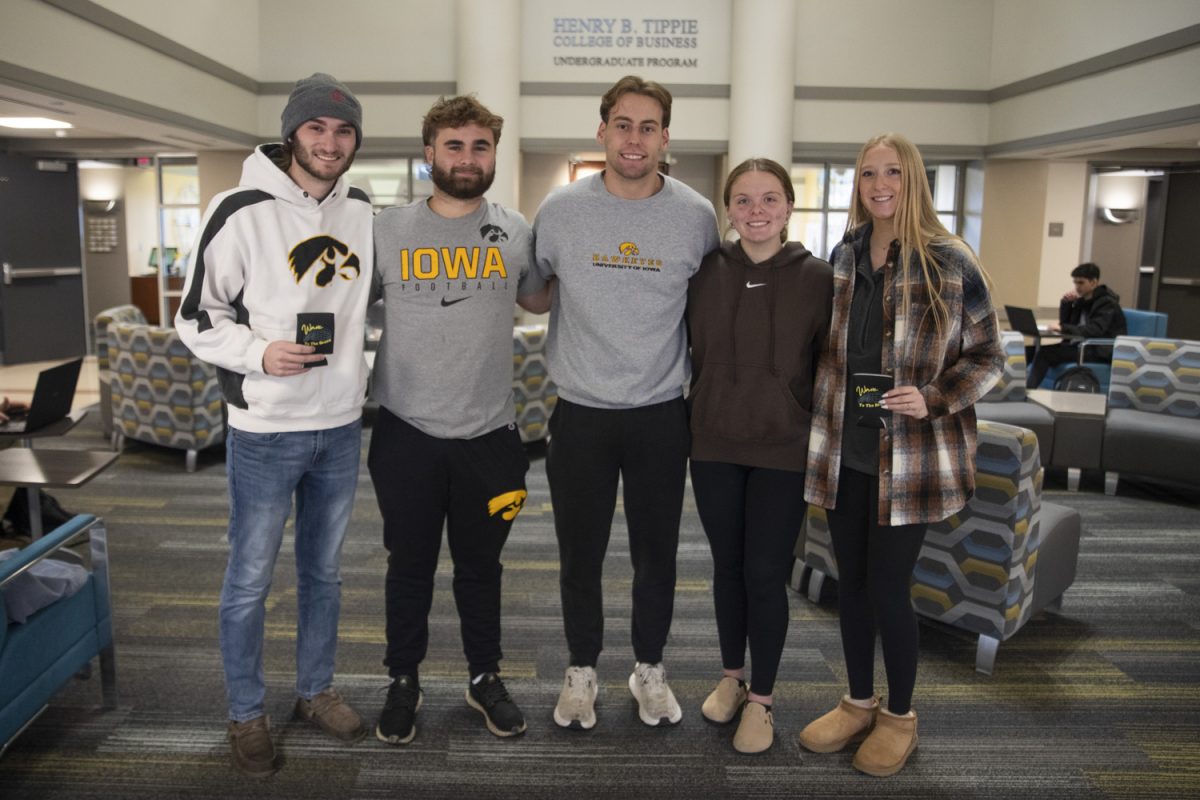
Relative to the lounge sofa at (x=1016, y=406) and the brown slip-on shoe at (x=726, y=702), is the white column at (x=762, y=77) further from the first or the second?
the brown slip-on shoe at (x=726, y=702)

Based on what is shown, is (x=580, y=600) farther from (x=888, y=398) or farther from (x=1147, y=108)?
(x=1147, y=108)

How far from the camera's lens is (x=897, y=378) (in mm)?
2424

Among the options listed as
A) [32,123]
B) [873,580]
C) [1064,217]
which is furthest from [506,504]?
[1064,217]

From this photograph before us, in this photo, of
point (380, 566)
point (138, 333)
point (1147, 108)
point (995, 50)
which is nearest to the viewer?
point (380, 566)

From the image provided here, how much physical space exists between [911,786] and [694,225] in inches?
67.5

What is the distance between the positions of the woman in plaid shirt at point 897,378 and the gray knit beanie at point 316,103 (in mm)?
1404

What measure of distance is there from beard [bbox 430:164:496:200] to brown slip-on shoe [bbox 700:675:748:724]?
170cm

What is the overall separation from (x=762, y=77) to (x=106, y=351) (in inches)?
304

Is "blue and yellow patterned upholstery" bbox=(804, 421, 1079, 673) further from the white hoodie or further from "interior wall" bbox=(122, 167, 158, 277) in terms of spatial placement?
"interior wall" bbox=(122, 167, 158, 277)

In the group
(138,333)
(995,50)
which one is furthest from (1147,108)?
(138,333)

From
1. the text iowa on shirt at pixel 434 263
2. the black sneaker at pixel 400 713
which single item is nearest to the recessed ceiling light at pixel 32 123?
the text iowa on shirt at pixel 434 263

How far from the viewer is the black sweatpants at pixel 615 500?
2660 millimetres

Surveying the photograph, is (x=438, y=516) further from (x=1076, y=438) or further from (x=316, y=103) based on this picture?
(x=1076, y=438)

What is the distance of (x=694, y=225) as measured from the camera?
2.64 meters
